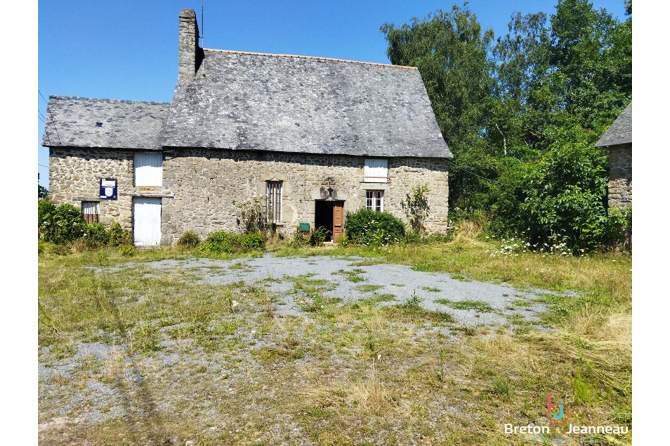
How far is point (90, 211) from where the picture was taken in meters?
14.7

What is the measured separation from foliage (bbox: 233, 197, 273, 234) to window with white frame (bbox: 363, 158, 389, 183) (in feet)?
13.5

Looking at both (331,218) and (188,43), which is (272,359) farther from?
(188,43)

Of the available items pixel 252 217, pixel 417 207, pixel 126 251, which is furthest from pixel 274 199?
pixel 417 207

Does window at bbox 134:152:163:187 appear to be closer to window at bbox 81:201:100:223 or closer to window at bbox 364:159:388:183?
window at bbox 81:201:100:223

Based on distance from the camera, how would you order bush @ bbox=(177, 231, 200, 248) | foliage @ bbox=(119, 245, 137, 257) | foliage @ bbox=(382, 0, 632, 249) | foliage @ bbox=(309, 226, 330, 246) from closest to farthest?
foliage @ bbox=(119, 245, 137, 257), bush @ bbox=(177, 231, 200, 248), foliage @ bbox=(309, 226, 330, 246), foliage @ bbox=(382, 0, 632, 249)

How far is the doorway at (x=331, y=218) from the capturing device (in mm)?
15305

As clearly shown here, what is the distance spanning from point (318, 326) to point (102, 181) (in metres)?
12.9

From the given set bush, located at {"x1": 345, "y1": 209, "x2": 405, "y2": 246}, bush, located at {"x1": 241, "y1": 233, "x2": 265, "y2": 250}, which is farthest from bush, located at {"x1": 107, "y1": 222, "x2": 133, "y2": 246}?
bush, located at {"x1": 345, "y1": 209, "x2": 405, "y2": 246}

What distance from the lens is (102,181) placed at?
1470cm

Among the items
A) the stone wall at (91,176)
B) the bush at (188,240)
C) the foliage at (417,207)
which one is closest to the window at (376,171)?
the foliage at (417,207)

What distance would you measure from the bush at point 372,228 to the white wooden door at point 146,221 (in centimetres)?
728

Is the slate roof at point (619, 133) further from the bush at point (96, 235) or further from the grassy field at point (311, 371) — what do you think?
the bush at point (96, 235)

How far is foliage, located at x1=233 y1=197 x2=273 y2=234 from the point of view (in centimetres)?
1452
